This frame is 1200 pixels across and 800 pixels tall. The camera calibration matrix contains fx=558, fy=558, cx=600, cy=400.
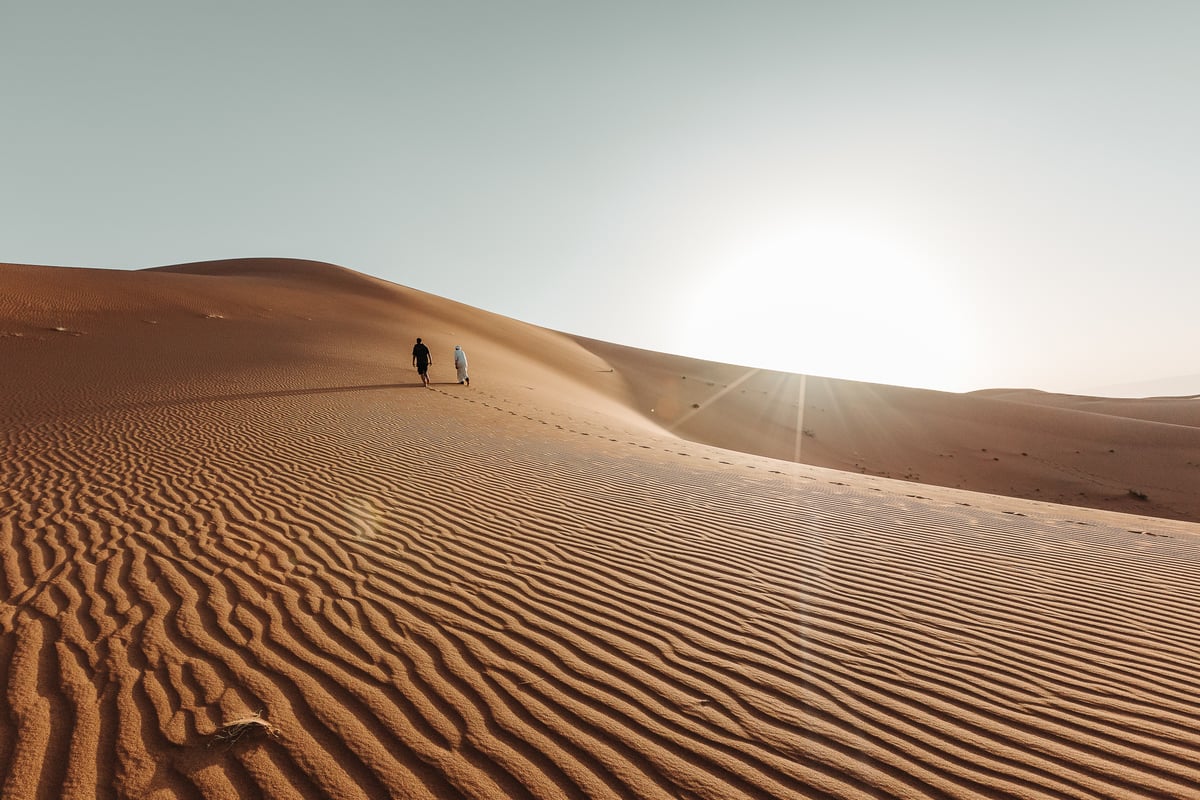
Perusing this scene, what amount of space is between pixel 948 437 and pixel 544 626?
26.4 m

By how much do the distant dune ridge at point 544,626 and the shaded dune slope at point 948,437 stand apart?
1026 cm

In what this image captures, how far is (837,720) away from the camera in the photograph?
2850mm

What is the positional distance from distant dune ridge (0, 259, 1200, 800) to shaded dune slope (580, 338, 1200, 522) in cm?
1026

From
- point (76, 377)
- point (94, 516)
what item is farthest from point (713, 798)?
point (76, 377)

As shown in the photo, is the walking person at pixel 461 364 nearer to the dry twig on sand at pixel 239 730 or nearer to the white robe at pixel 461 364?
the white robe at pixel 461 364

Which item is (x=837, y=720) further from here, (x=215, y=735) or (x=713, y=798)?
(x=215, y=735)

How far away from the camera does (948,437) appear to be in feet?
81.4

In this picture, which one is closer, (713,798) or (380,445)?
(713,798)

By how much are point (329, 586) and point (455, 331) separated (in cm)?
2555

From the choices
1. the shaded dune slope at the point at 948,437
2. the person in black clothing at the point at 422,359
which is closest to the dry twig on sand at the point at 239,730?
the person in black clothing at the point at 422,359

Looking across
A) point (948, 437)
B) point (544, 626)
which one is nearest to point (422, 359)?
point (544, 626)

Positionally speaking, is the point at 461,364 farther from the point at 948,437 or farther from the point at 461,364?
the point at 948,437

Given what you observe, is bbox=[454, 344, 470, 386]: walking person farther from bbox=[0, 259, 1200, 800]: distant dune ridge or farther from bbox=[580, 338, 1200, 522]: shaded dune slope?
bbox=[580, 338, 1200, 522]: shaded dune slope

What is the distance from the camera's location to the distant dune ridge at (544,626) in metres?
2.46
